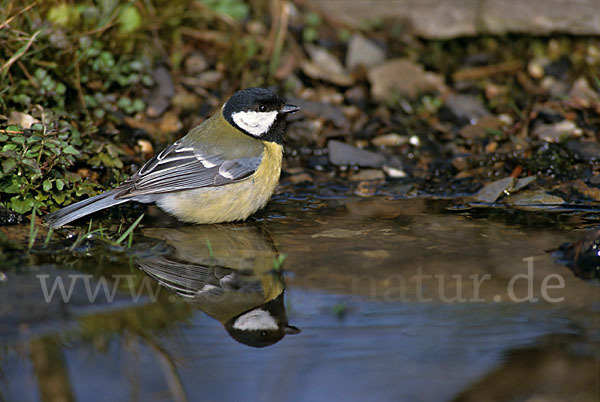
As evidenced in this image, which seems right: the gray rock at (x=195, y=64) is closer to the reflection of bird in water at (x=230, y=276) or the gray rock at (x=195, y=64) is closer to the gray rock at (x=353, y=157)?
the gray rock at (x=353, y=157)

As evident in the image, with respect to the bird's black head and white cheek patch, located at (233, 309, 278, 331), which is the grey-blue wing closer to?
the bird's black head

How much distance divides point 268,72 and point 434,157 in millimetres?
1868

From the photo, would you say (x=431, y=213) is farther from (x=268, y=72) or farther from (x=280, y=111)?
(x=268, y=72)

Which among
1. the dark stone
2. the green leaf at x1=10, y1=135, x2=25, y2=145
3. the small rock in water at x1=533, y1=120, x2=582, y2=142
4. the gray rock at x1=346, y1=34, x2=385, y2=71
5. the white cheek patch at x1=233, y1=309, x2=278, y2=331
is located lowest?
the white cheek patch at x1=233, y1=309, x2=278, y2=331

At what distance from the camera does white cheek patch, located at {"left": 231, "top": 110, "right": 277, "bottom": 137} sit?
4.69m

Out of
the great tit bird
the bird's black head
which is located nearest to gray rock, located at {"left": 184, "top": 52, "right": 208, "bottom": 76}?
the bird's black head

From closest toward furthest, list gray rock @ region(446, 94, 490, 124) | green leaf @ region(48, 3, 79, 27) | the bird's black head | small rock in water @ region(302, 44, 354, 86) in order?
the bird's black head < green leaf @ region(48, 3, 79, 27) < gray rock @ region(446, 94, 490, 124) < small rock in water @ region(302, 44, 354, 86)

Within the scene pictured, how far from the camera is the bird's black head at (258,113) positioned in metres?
4.65

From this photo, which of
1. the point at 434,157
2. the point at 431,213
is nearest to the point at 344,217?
the point at 431,213

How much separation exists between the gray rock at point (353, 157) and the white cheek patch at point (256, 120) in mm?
925

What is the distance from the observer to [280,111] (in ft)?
15.4

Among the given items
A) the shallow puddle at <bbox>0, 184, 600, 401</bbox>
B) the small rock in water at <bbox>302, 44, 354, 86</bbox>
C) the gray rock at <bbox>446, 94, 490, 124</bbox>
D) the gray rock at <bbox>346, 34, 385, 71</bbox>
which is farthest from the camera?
the gray rock at <bbox>346, 34, 385, 71</bbox>

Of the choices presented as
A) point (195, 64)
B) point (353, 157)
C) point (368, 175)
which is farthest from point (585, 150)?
Answer: point (195, 64)

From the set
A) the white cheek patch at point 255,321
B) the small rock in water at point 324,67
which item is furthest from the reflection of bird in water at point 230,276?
the small rock in water at point 324,67
